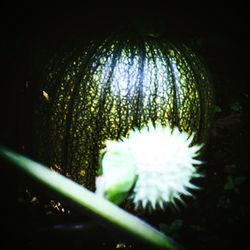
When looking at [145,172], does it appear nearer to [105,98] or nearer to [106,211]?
[106,211]

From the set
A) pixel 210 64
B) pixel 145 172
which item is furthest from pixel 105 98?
pixel 210 64

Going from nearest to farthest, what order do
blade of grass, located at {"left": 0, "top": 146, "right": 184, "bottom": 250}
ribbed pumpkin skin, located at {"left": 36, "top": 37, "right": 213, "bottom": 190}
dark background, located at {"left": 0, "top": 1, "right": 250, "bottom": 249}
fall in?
1. blade of grass, located at {"left": 0, "top": 146, "right": 184, "bottom": 250}
2. ribbed pumpkin skin, located at {"left": 36, "top": 37, "right": 213, "bottom": 190}
3. dark background, located at {"left": 0, "top": 1, "right": 250, "bottom": 249}

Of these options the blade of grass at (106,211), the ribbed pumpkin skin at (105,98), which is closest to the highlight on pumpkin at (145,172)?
the blade of grass at (106,211)

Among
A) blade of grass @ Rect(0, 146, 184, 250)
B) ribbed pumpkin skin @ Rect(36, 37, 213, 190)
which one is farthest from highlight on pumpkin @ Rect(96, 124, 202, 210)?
ribbed pumpkin skin @ Rect(36, 37, 213, 190)

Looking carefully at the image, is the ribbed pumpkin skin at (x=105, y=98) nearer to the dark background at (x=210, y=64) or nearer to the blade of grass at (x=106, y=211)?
the dark background at (x=210, y=64)

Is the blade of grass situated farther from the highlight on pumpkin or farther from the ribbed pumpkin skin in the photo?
the ribbed pumpkin skin

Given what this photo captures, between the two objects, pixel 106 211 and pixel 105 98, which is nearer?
pixel 106 211
